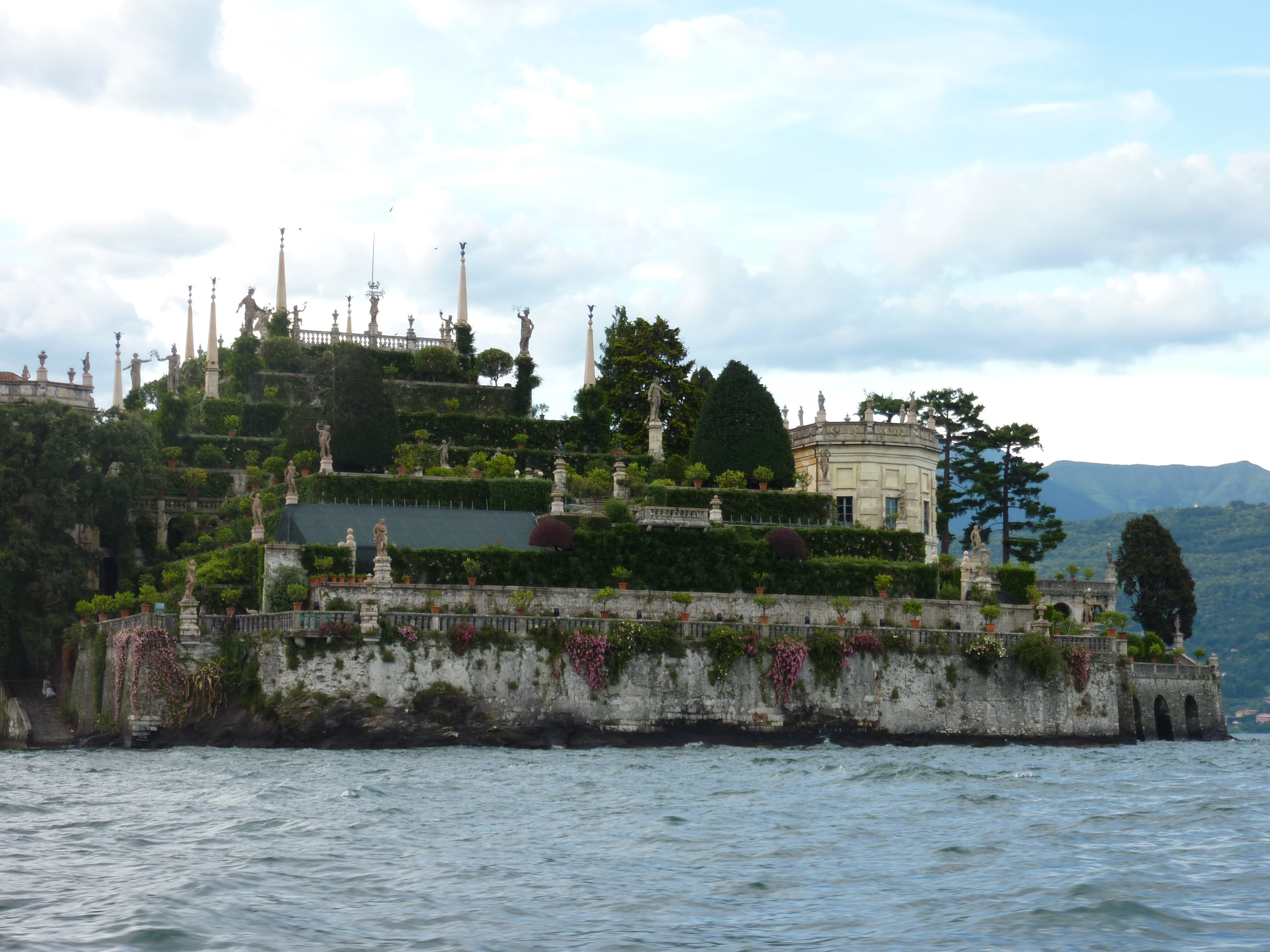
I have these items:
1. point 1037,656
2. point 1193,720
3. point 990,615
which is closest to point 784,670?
point 990,615

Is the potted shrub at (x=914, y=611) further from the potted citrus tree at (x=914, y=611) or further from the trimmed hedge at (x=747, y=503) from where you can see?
the trimmed hedge at (x=747, y=503)

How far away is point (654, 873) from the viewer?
2967cm

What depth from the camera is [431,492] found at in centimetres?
7400

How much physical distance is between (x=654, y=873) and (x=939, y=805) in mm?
12380

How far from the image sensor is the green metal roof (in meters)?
67.7

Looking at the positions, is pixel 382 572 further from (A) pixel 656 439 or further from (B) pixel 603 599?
(A) pixel 656 439

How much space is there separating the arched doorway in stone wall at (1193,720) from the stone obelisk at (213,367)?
5394cm

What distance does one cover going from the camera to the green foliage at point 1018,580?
7756cm

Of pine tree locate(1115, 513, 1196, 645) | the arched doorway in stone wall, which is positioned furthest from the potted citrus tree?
pine tree locate(1115, 513, 1196, 645)

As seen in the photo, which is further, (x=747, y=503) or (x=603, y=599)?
(x=747, y=503)

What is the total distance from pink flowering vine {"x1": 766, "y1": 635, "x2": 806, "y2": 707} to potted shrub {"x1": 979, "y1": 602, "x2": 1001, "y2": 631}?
9.68 m

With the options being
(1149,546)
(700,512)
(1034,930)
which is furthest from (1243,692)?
(1034,930)

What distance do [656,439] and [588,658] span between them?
84.3ft

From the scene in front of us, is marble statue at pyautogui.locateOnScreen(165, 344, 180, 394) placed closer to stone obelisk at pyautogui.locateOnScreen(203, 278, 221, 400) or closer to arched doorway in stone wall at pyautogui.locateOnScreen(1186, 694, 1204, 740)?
stone obelisk at pyautogui.locateOnScreen(203, 278, 221, 400)
